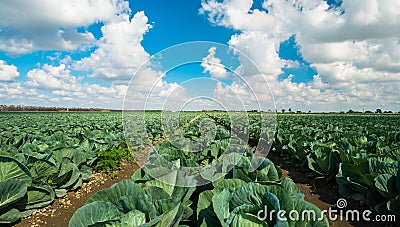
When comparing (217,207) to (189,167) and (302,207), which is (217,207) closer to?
(302,207)

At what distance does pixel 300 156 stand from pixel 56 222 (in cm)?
623

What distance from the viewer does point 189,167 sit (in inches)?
146

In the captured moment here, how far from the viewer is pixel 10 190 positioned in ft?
11.8

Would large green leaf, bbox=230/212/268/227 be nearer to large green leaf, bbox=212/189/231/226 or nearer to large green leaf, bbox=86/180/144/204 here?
large green leaf, bbox=212/189/231/226

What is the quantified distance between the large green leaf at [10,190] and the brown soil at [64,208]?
2.54 ft

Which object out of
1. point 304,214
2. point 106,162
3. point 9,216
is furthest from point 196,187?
point 106,162

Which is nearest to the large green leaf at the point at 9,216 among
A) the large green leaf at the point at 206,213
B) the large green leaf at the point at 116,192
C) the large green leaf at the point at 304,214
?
the large green leaf at the point at 116,192

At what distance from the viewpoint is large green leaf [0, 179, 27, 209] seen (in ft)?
11.5

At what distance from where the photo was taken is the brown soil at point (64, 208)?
14.1 feet

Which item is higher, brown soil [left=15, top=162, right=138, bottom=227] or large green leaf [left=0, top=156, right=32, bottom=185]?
large green leaf [left=0, top=156, right=32, bottom=185]

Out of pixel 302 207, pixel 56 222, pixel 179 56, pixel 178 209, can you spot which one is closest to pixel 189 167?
pixel 179 56

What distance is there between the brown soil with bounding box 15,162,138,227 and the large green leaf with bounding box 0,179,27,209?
0.77m

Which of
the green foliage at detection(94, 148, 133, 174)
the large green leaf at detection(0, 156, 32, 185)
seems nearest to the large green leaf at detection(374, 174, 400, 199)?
the large green leaf at detection(0, 156, 32, 185)

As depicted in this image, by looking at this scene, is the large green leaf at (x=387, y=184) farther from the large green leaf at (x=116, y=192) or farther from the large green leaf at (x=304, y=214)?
the large green leaf at (x=116, y=192)
